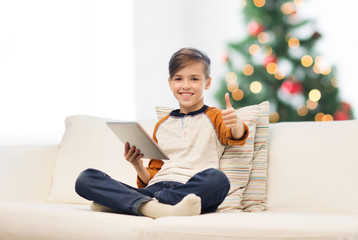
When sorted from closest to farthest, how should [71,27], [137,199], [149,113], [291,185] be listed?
1. [137,199]
2. [291,185]
3. [71,27]
4. [149,113]

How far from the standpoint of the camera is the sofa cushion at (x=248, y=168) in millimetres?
1697

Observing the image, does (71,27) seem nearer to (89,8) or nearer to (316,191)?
(89,8)

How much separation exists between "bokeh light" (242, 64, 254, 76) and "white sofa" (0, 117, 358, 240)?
1.76 metres

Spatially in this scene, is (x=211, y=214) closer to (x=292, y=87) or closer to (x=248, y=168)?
(x=248, y=168)

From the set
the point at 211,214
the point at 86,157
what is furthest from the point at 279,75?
the point at 211,214

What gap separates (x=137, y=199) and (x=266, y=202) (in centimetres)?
55

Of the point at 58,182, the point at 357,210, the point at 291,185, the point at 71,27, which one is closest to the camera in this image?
the point at 357,210

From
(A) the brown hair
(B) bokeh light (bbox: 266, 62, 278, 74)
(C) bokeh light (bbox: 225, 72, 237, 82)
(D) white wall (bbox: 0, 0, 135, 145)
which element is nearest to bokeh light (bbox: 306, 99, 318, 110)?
(B) bokeh light (bbox: 266, 62, 278, 74)

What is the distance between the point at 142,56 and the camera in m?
4.19

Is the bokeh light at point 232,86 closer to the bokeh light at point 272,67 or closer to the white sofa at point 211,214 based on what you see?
the bokeh light at point 272,67

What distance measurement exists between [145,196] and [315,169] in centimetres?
65

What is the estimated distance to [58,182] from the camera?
2162 millimetres

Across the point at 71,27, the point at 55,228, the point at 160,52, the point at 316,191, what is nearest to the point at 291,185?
the point at 316,191

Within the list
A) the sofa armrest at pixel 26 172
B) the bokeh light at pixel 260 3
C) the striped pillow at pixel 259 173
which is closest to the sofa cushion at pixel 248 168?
the striped pillow at pixel 259 173
